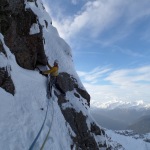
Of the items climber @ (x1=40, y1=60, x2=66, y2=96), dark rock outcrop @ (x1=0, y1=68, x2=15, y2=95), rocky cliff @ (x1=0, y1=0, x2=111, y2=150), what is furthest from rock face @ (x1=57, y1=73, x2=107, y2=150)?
dark rock outcrop @ (x1=0, y1=68, x2=15, y2=95)

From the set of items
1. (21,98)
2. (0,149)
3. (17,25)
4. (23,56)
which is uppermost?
(17,25)

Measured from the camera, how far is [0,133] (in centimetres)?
1116

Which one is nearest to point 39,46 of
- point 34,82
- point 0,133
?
point 34,82

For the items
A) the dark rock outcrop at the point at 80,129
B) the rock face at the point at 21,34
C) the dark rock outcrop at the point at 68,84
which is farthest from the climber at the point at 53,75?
the rock face at the point at 21,34

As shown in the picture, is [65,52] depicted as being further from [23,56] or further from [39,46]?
A: [23,56]

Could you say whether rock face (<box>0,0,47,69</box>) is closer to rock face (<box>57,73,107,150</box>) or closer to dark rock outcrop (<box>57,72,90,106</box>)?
dark rock outcrop (<box>57,72,90,106</box>)

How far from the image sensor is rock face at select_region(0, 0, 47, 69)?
67.2 feet

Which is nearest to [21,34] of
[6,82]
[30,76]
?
[30,76]

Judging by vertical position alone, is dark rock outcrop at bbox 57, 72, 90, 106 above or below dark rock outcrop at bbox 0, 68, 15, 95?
above

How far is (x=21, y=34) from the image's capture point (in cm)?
2281

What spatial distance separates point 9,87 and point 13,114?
229cm

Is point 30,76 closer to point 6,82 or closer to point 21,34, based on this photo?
point 21,34

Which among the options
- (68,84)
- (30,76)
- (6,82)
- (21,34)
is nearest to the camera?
(6,82)

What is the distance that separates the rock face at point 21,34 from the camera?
67.2 ft
